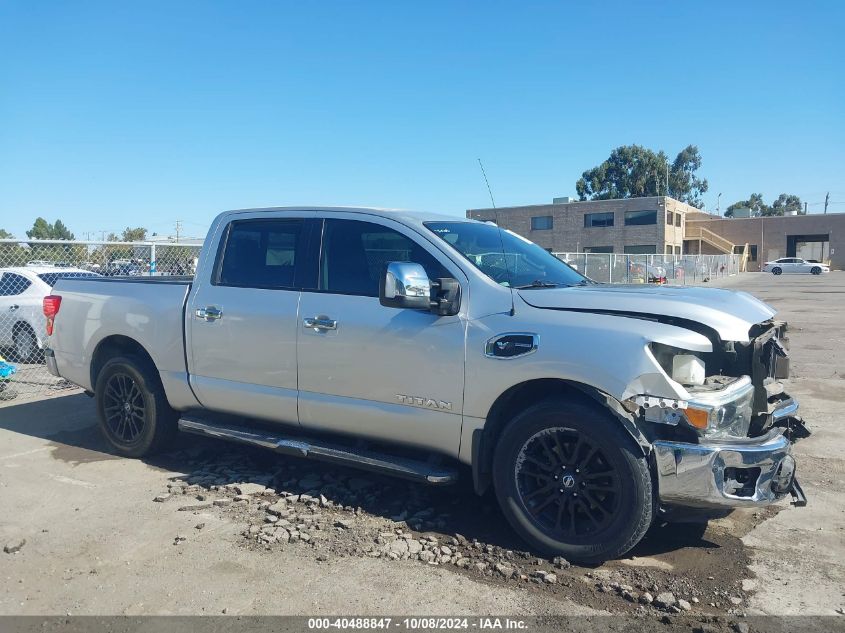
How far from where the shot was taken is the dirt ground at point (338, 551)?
11.6 ft

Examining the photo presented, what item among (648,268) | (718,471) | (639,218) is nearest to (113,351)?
(718,471)

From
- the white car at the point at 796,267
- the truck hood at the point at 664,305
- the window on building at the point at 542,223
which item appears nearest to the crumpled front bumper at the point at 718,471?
the truck hood at the point at 664,305

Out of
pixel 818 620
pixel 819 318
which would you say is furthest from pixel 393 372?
pixel 819 318

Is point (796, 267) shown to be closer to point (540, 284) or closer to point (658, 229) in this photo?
point (658, 229)

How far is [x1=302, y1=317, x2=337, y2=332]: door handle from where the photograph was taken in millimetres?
4691

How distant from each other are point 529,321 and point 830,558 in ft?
7.32

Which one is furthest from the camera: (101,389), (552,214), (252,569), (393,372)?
(552,214)

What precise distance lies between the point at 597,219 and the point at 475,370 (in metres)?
59.5

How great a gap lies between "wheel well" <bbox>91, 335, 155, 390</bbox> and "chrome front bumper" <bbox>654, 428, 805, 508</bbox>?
4.29m

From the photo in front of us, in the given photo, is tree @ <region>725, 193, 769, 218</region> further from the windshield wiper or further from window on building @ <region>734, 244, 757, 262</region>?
the windshield wiper

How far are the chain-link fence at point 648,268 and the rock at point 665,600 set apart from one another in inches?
672

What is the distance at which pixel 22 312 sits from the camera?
1109 cm

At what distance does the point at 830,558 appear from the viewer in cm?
402

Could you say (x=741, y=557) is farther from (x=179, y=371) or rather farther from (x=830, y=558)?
(x=179, y=371)
